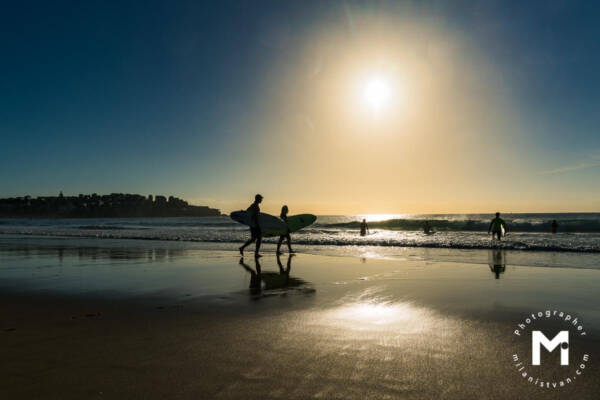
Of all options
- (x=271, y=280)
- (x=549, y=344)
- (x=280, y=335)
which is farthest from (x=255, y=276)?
(x=549, y=344)

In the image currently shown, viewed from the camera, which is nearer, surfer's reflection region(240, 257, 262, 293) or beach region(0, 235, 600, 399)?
beach region(0, 235, 600, 399)

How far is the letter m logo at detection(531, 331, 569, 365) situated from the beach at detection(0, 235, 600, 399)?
6.7 inches

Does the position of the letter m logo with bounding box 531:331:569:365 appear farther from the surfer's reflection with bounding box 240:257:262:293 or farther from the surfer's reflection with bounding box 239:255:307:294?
the surfer's reflection with bounding box 240:257:262:293

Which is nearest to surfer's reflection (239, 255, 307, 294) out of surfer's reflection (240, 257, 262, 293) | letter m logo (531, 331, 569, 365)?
surfer's reflection (240, 257, 262, 293)

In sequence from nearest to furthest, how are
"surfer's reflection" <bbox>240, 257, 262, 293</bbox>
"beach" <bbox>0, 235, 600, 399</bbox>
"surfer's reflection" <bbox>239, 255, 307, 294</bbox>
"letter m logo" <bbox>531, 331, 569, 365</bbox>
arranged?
Answer: 1. "beach" <bbox>0, 235, 600, 399</bbox>
2. "letter m logo" <bbox>531, 331, 569, 365</bbox>
3. "surfer's reflection" <bbox>240, 257, 262, 293</bbox>
4. "surfer's reflection" <bbox>239, 255, 307, 294</bbox>

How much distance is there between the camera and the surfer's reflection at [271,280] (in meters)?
8.41

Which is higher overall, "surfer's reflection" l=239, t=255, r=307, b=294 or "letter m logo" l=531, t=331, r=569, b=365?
"letter m logo" l=531, t=331, r=569, b=365

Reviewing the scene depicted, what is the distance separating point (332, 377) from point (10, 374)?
2997 mm

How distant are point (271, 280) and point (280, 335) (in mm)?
4798

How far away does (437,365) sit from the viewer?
3.68 meters

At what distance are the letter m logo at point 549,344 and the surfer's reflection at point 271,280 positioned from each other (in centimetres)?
486

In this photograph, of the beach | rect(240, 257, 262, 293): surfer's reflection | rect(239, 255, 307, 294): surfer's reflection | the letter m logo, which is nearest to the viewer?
the beach

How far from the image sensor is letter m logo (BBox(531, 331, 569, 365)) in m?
4.00

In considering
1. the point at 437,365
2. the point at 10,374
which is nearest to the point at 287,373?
the point at 437,365
